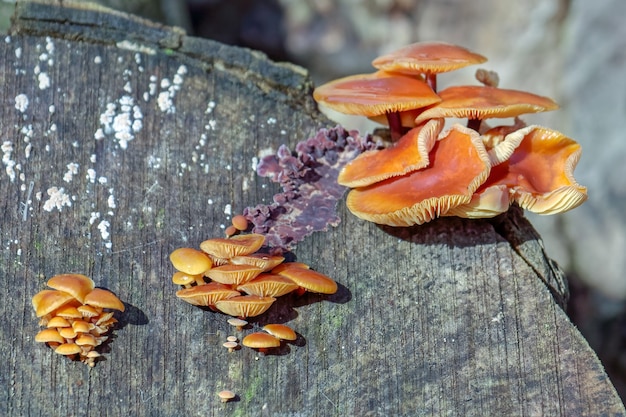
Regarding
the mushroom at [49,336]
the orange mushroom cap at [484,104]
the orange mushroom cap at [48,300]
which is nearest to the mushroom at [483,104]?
the orange mushroom cap at [484,104]

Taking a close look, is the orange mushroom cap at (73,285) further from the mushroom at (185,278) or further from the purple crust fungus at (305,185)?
the purple crust fungus at (305,185)

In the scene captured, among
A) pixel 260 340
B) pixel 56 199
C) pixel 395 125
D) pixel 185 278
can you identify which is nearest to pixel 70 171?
pixel 56 199

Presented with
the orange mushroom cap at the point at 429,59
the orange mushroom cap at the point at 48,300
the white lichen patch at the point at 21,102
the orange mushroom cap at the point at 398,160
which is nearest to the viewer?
the orange mushroom cap at the point at 48,300

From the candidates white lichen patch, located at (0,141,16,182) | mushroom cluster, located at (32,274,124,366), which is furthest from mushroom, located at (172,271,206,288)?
white lichen patch, located at (0,141,16,182)

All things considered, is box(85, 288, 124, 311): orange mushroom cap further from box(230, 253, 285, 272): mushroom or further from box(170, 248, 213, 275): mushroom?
box(230, 253, 285, 272): mushroom

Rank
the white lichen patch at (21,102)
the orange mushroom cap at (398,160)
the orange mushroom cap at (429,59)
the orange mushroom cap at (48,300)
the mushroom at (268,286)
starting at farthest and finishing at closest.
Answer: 1. the white lichen patch at (21,102)
2. the orange mushroom cap at (429,59)
3. the orange mushroom cap at (398,160)
4. the mushroom at (268,286)
5. the orange mushroom cap at (48,300)

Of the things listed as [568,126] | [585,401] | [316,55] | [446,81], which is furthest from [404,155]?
[316,55]

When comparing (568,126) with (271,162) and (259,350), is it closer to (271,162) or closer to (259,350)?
(271,162)
